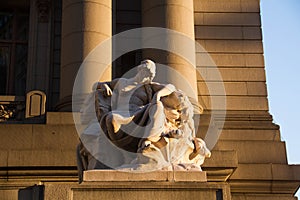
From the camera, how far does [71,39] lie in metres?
21.2

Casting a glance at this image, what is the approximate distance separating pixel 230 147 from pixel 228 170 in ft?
4.97

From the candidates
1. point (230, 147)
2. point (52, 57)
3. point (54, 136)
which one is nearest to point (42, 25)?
point (52, 57)

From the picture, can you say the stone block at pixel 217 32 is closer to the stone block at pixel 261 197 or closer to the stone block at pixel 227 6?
the stone block at pixel 227 6

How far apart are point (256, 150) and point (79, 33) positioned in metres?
6.45

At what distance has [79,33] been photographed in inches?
832

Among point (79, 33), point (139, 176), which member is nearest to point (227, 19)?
point (79, 33)

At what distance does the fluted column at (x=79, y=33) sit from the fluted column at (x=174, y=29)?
5.15ft

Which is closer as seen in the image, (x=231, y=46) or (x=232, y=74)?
(x=232, y=74)

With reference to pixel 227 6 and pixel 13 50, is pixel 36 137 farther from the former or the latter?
pixel 227 6

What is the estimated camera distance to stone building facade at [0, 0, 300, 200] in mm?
18297

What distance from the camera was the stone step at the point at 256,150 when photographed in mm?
19750

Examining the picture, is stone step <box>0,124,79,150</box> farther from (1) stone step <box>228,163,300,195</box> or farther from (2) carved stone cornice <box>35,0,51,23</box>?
(2) carved stone cornice <box>35,0,51,23</box>

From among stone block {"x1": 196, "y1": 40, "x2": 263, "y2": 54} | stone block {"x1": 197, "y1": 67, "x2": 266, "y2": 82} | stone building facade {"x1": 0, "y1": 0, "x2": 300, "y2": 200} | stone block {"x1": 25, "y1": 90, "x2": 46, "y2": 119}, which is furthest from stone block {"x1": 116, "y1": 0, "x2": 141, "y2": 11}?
stone block {"x1": 25, "y1": 90, "x2": 46, "y2": 119}

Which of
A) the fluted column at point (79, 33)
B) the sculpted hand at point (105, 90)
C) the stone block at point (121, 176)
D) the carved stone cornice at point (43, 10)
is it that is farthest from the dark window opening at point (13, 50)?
the stone block at point (121, 176)
